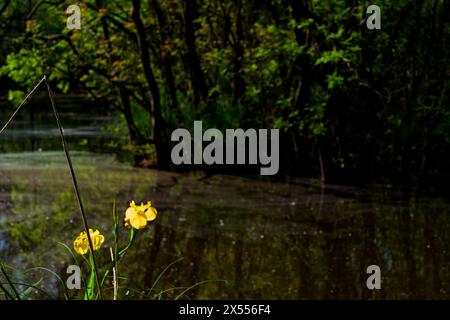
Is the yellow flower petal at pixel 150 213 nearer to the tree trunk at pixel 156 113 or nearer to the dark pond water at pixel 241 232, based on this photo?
the dark pond water at pixel 241 232

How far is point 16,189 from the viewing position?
12195 millimetres

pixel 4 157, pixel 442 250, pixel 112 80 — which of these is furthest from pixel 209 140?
pixel 442 250

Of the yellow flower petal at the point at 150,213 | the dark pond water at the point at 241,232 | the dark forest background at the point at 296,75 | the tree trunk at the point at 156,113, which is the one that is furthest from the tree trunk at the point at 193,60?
the yellow flower petal at the point at 150,213

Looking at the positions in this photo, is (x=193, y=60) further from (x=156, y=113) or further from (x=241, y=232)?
(x=241, y=232)

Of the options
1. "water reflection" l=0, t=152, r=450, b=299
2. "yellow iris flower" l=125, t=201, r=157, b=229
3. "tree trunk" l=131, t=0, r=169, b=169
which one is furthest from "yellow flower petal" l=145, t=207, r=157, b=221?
"tree trunk" l=131, t=0, r=169, b=169

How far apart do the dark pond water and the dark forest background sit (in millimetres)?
864

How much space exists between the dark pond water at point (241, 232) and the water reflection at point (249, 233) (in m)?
0.01

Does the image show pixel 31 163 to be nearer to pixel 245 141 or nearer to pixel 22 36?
pixel 22 36

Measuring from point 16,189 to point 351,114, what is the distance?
5415 mm

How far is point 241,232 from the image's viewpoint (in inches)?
370

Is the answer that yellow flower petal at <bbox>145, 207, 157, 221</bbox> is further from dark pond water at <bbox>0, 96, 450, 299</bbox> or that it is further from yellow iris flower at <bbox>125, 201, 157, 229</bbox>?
dark pond water at <bbox>0, 96, 450, 299</bbox>

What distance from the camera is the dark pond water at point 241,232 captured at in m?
7.43

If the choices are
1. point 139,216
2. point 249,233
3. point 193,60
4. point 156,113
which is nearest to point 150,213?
point 139,216

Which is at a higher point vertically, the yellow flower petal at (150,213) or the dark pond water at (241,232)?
the yellow flower petal at (150,213)
